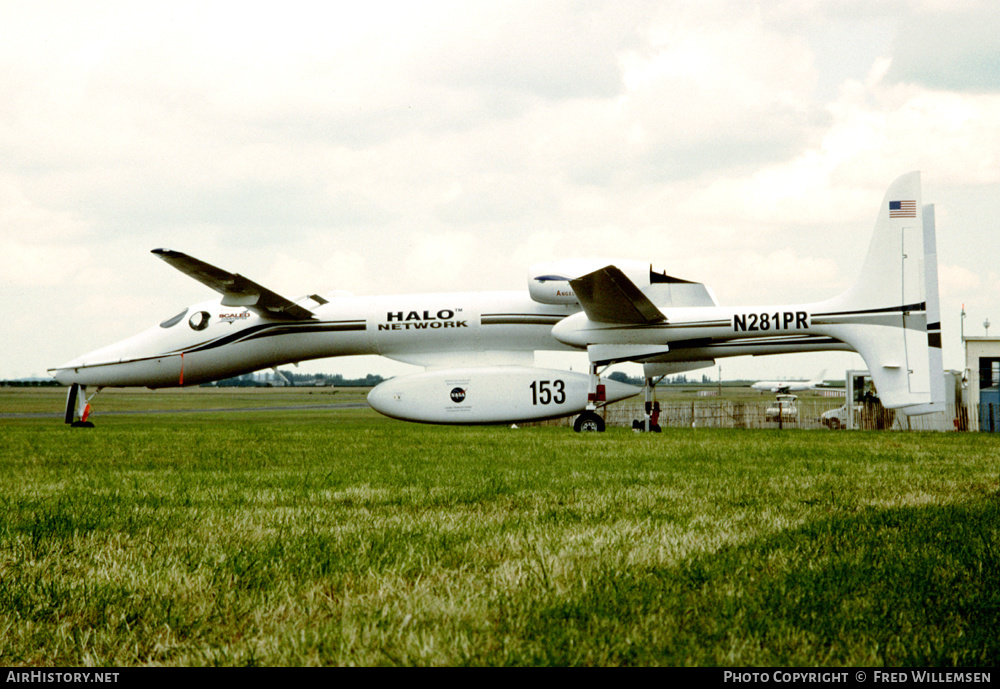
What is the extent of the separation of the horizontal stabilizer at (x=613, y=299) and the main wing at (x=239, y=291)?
21.8ft

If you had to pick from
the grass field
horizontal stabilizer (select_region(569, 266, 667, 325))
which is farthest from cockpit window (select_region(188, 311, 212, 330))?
the grass field

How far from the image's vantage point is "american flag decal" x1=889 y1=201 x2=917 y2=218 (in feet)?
52.4

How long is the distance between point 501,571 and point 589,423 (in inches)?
556

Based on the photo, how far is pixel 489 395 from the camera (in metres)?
18.0

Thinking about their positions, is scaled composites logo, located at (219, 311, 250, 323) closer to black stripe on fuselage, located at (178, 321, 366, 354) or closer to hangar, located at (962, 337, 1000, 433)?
black stripe on fuselage, located at (178, 321, 366, 354)

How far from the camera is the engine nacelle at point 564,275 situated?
57.6ft

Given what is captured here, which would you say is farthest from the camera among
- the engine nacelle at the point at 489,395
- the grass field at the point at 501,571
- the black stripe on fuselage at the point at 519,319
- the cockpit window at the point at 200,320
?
the cockpit window at the point at 200,320

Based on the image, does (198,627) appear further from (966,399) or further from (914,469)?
(966,399)

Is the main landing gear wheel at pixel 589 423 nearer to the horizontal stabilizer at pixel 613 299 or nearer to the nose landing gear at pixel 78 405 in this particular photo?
the horizontal stabilizer at pixel 613 299

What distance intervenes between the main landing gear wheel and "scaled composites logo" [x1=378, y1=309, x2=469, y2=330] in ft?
11.1

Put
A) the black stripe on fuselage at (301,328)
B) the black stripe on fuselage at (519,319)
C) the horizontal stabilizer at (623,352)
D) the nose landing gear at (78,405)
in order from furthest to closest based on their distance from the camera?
the nose landing gear at (78,405) → the black stripe on fuselage at (301,328) → the black stripe on fuselage at (519,319) → the horizontal stabilizer at (623,352)

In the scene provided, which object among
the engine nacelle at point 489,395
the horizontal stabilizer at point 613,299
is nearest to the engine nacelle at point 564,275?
the horizontal stabilizer at point 613,299

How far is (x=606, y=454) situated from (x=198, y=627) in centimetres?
807

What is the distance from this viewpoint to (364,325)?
18812mm
